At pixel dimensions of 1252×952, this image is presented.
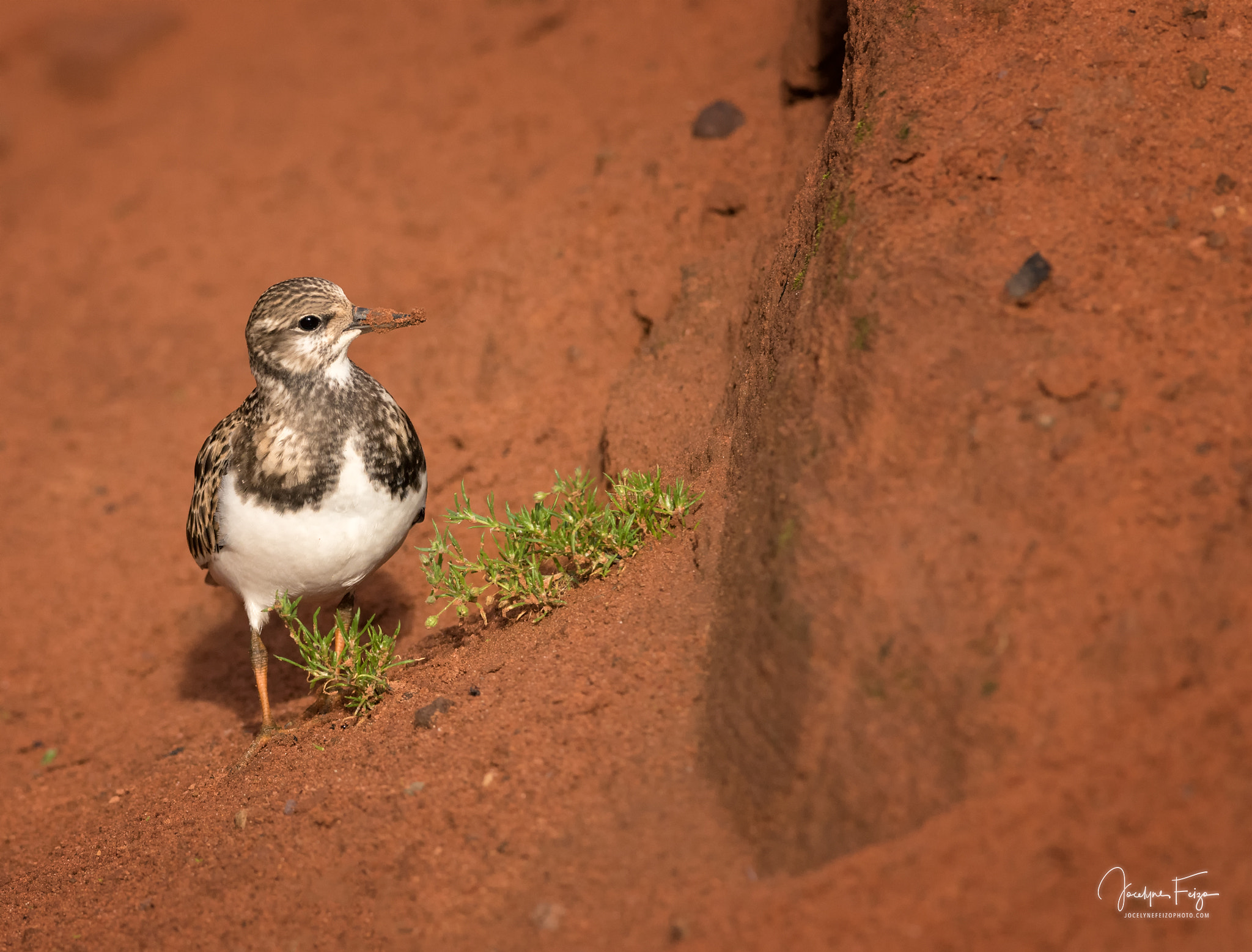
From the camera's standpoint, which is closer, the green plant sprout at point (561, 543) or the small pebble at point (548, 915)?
the small pebble at point (548, 915)

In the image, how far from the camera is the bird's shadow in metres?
6.27

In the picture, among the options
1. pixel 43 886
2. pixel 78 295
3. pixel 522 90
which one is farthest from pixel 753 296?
pixel 78 295

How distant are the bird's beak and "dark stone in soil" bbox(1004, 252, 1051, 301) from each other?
8.87 feet

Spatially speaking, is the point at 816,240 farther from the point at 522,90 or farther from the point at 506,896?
the point at 522,90

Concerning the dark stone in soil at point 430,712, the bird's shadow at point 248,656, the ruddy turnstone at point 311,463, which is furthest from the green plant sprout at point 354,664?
the bird's shadow at point 248,656

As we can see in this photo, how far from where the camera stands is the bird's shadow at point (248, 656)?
627 cm

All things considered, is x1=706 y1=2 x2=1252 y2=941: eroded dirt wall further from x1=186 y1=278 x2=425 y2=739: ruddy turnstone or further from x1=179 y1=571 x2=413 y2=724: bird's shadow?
x1=179 y1=571 x2=413 y2=724: bird's shadow

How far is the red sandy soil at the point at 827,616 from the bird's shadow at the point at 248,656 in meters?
0.03

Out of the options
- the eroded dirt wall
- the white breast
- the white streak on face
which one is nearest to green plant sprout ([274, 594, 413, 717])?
the white breast

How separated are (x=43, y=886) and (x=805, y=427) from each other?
382 centimetres

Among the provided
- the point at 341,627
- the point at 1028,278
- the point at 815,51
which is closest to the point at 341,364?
the point at 341,627

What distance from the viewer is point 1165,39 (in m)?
4.07

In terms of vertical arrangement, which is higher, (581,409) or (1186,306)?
(581,409)

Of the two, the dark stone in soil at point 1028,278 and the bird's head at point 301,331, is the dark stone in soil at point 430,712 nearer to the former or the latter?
the bird's head at point 301,331
